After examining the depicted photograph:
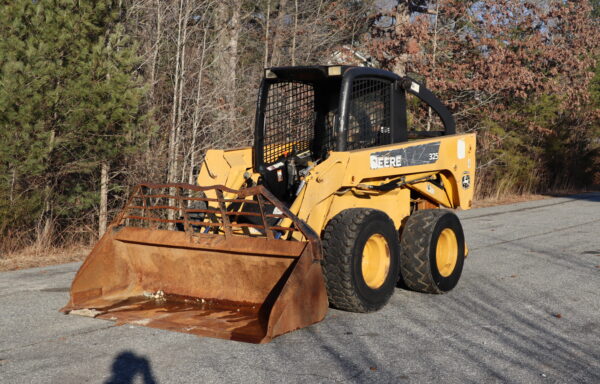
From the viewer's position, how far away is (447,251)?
804 centimetres

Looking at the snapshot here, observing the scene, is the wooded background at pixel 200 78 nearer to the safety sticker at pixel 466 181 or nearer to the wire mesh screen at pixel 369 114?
the wire mesh screen at pixel 369 114

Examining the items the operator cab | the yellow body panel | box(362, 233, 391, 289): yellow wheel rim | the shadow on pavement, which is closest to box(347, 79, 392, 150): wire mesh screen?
the operator cab

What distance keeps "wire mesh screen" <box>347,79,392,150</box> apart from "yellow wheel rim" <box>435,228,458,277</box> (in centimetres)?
126

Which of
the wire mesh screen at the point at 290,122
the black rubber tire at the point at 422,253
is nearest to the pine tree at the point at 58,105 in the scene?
the wire mesh screen at the point at 290,122

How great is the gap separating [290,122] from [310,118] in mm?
224

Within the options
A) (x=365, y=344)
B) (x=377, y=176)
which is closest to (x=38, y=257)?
(x=377, y=176)

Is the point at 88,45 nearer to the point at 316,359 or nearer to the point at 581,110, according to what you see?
the point at 316,359

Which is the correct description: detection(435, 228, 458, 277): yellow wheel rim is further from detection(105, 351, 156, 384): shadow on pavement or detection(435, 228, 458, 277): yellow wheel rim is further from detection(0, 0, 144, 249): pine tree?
detection(0, 0, 144, 249): pine tree

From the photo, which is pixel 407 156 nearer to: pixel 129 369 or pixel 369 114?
pixel 369 114

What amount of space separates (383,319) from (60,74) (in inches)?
249

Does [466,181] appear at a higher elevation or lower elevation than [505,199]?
higher

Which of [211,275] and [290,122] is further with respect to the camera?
[290,122]

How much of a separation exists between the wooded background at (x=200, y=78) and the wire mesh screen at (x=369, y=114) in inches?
21.5

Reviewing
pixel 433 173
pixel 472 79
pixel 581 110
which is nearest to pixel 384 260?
pixel 433 173
